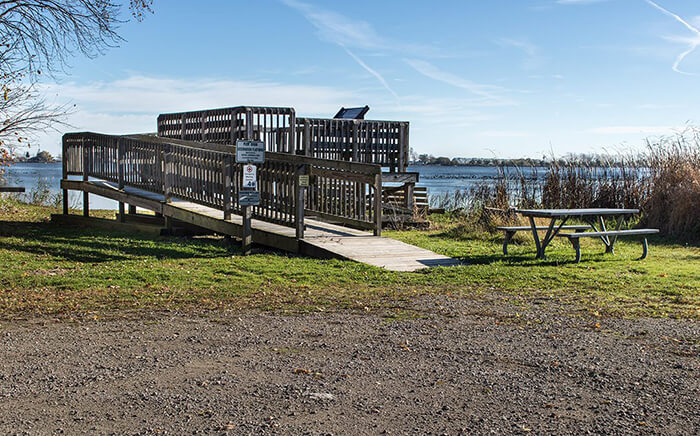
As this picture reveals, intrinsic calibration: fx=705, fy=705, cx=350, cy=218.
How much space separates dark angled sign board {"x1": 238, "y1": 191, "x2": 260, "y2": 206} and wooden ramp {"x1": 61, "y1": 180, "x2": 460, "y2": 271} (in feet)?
2.55

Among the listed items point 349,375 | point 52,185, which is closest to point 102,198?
point 52,185

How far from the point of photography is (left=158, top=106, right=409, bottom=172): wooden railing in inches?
671

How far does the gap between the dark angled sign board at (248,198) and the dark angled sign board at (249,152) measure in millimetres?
554

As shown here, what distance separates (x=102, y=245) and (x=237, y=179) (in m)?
2.96

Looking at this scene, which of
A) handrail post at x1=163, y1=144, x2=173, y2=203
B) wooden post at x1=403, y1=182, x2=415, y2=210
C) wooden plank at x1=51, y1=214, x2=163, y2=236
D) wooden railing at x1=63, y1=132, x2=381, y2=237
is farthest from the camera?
wooden post at x1=403, y1=182, x2=415, y2=210

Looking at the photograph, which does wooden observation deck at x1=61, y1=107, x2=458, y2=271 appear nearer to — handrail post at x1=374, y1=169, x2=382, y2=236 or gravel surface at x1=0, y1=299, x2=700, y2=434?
handrail post at x1=374, y1=169, x2=382, y2=236

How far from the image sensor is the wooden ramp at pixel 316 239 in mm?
10898

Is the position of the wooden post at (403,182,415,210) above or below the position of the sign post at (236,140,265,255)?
below

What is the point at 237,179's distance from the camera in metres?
13.7

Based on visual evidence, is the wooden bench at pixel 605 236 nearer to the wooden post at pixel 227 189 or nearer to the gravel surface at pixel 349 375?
the gravel surface at pixel 349 375

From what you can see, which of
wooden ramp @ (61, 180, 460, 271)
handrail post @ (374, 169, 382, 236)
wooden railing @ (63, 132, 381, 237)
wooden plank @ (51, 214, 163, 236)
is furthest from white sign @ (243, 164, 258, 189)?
wooden plank @ (51, 214, 163, 236)

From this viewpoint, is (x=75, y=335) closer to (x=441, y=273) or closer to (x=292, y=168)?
(x=441, y=273)

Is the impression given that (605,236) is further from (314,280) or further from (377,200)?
(314,280)

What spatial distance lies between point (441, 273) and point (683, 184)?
8.80 metres
